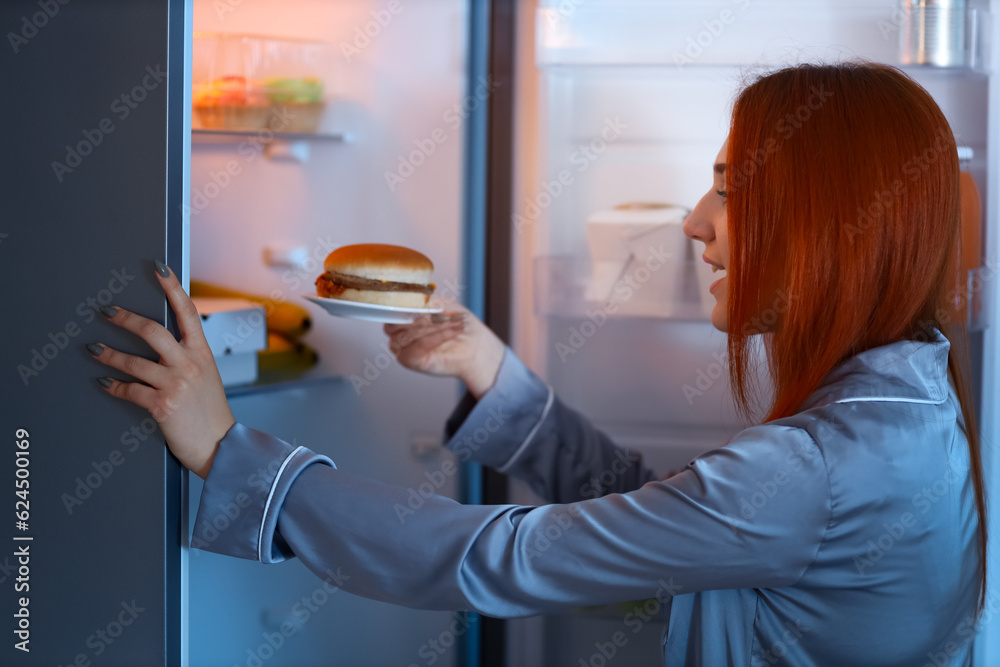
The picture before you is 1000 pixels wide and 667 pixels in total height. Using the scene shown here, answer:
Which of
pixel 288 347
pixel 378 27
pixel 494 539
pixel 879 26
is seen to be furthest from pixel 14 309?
pixel 879 26

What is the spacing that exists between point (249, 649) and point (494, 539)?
756 millimetres

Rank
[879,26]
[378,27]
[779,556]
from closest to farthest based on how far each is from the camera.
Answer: [779,556] → [879,26] → [378,27]

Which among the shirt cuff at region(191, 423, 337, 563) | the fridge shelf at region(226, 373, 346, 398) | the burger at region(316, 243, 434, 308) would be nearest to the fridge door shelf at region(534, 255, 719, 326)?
the burger at region(316, 243, 434, 308)

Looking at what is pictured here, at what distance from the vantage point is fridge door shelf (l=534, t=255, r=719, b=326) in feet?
4.41

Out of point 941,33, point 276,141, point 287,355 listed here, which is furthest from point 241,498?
point 941,33

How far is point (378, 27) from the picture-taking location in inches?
56.9

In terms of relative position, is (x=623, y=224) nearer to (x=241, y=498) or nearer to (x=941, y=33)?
(x=941, y=33)

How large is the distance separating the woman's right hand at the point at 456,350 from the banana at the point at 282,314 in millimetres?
265

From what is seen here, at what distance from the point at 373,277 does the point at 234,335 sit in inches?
8.8

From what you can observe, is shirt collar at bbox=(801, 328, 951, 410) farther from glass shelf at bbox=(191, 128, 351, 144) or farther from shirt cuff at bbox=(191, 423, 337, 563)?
glass shelf at bbox=(191, 128, 351, 144)

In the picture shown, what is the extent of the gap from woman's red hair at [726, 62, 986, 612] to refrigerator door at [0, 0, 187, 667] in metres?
0.56

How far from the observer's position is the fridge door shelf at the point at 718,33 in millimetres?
1288

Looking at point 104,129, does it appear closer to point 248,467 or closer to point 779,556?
point 248,467

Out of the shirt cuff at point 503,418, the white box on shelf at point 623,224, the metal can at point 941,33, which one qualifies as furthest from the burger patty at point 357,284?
the metal can at point 941,33
